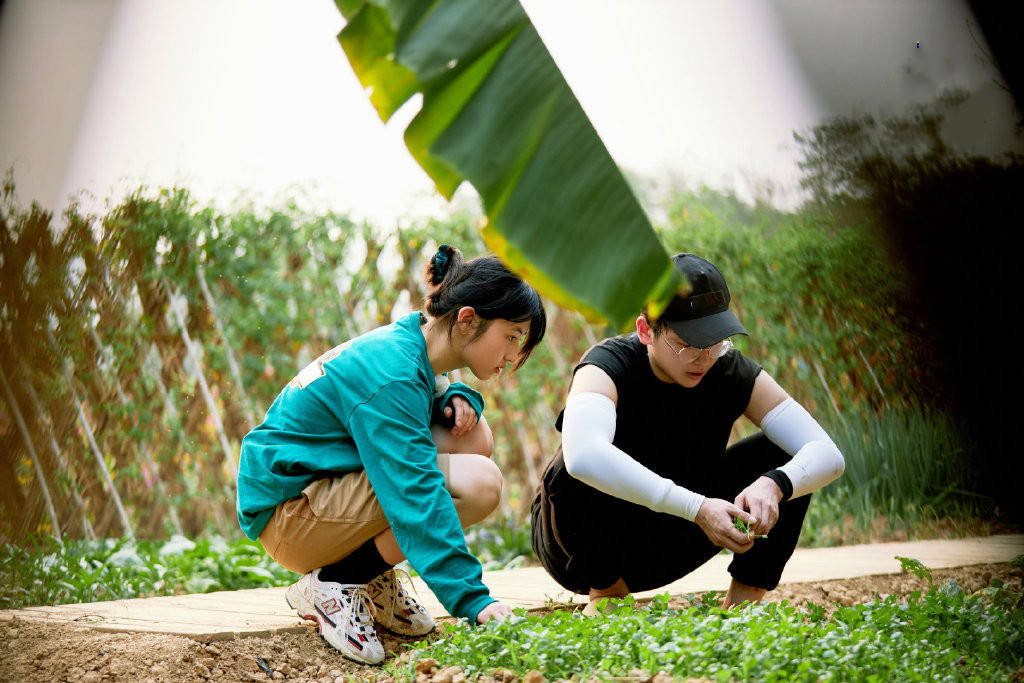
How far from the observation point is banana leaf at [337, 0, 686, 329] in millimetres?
1370

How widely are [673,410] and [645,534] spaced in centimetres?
39

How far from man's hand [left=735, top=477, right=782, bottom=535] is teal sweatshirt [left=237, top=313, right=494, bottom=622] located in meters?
0.76

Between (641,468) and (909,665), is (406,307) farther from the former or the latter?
(909,665)

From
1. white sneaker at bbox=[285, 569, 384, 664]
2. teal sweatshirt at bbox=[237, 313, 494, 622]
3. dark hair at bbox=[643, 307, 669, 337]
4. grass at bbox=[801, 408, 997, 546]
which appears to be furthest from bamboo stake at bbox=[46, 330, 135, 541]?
grass at bbox=[801, 408, 997, 546]

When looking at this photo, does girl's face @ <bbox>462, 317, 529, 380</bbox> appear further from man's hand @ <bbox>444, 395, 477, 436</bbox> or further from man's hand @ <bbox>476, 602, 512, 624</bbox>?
man's hand @ <bbox>476, 602, 512, 624</bbox>

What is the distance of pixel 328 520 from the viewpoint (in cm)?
249

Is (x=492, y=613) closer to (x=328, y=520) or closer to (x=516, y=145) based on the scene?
(x=328, y=520)

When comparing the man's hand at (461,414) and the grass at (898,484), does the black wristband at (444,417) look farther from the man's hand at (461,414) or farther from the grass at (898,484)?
the grass at (898,484)

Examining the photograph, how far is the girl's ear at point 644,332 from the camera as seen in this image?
268 cm

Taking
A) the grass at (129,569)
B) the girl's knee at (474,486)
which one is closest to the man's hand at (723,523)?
the girl's knee at (474,486)

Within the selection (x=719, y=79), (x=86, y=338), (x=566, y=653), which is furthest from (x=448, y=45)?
(x=719, y=79)

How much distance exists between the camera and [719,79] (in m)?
5.91

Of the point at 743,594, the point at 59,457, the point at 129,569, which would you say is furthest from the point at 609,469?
the point at 129,569

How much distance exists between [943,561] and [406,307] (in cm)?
325
